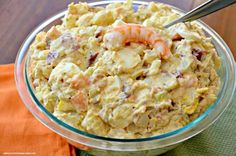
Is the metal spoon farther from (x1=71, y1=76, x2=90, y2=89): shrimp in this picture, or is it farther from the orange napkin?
the orange napkin

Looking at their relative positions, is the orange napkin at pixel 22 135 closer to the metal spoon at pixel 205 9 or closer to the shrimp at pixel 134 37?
the shrimp at pixel 134 37

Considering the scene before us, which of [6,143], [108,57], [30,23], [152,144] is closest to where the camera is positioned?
[152,144]

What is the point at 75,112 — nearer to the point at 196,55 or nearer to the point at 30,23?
the point at 196,55

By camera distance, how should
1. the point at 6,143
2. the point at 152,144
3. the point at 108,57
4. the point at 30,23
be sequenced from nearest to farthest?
the point at 152,144, the point at 108,57, the point at 6,143, the point at 30,23

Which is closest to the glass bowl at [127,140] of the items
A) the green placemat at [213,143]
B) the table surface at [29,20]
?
the green placemat at [213,143]

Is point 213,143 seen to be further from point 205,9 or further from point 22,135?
point 22,135

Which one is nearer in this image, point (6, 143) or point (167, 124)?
point (167, 124)

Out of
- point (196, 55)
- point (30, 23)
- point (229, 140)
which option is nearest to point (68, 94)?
point (196, 55)
